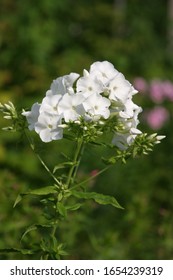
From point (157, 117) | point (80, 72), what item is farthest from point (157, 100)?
point (80, 72)

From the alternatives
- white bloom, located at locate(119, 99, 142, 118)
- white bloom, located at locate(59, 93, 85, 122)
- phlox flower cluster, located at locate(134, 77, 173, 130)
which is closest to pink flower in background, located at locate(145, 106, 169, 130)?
phlox flower cluster, located at locate(134, 77, 173, 130)

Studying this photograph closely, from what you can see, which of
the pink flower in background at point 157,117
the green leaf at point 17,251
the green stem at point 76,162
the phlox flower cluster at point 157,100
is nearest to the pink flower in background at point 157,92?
the phlox flower cluster at point 157,100

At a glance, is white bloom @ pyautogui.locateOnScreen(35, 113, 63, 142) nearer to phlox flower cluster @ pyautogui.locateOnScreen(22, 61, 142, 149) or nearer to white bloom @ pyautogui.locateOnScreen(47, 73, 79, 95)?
phlox flower cluster @ pyautogui.locateOnScreen(22, 61, 142, 149)

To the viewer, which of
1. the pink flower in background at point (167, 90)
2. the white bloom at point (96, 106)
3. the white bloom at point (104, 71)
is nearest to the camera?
the white bloom at point (96, 106)

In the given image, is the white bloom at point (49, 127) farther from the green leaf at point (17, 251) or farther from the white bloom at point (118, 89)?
the green leaf at point (17, 251)
